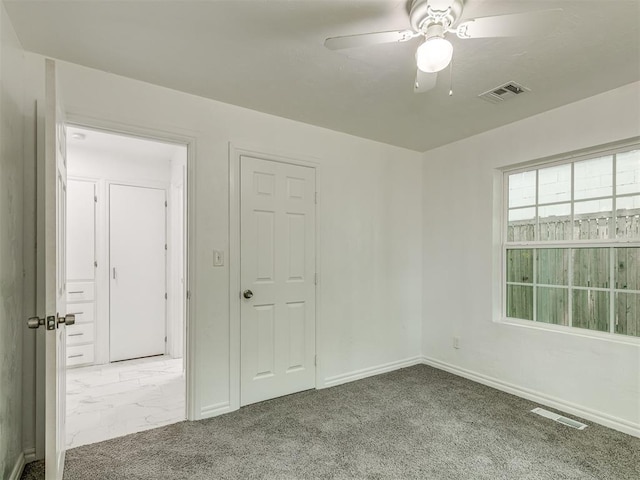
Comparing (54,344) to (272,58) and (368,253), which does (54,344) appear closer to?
(272,58)

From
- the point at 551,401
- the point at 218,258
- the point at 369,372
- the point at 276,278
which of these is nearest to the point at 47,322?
the point at 218,258

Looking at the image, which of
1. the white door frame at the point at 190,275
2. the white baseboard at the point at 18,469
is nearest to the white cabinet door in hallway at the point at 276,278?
the white door frame at the point at 190,275

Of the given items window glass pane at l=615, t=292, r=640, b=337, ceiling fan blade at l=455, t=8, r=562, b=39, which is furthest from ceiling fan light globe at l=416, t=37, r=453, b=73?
window glass pane at l=615, t=292, r=640, b=337

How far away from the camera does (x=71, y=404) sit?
2879 mm

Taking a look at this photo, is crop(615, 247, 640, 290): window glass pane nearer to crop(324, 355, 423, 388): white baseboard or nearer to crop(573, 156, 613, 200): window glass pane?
crop(573, 156, 613, 200): window glass pane

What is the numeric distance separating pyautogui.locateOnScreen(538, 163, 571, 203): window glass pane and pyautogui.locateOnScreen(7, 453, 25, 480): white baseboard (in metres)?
4.02

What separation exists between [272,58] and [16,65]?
1.36 m

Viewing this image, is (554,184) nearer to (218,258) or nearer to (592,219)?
(592,219)

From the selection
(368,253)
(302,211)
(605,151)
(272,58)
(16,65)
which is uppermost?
(272,58)

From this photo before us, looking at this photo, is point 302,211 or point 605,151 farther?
point 302,211

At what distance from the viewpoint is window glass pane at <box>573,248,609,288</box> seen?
2602 millimetres

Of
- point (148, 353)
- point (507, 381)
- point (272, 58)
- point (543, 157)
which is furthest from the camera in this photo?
point (148, 353)

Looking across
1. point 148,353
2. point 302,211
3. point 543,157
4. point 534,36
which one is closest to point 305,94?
point 302,211

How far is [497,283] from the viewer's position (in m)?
3.24
